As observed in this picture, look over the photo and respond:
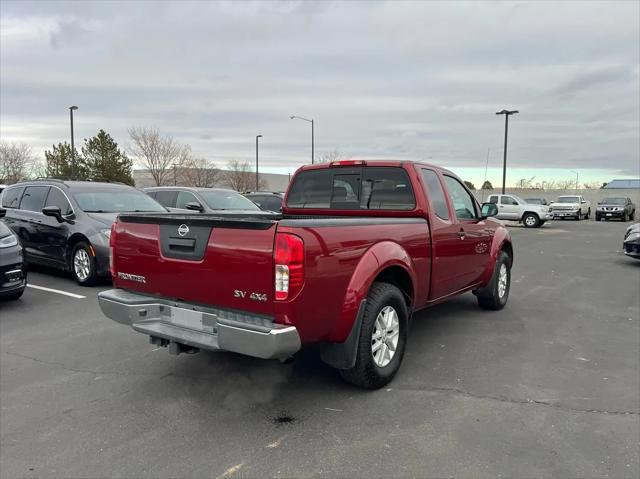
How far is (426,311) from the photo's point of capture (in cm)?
667

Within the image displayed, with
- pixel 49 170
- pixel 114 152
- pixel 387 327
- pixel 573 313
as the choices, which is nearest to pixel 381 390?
pixel 387 327

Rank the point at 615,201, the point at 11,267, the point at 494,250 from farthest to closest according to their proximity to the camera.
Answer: the point at 615,201, the point at 11,267, the point at 494,250

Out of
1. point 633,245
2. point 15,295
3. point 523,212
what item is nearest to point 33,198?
point 15,295

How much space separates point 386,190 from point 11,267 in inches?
199

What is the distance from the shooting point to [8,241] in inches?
265

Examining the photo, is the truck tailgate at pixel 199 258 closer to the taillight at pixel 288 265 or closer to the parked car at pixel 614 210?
the taillight at pixel 288 265

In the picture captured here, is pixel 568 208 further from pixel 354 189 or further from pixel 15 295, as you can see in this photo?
pixel 15 295

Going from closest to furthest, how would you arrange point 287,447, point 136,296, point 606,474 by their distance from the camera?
point 606,474 → point 287,447 → point 136,296

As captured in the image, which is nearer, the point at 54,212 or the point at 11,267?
the point at 11,267

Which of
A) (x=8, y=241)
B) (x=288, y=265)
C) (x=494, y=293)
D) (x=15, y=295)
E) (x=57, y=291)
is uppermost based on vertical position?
(x=288, y=265)

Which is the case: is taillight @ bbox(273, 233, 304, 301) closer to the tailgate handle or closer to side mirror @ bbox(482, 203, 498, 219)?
the tailgate handle

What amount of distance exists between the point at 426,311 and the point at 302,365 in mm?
2650

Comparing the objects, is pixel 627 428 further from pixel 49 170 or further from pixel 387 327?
Answer: pixel 49 170

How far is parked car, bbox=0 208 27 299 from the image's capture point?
644 cm
